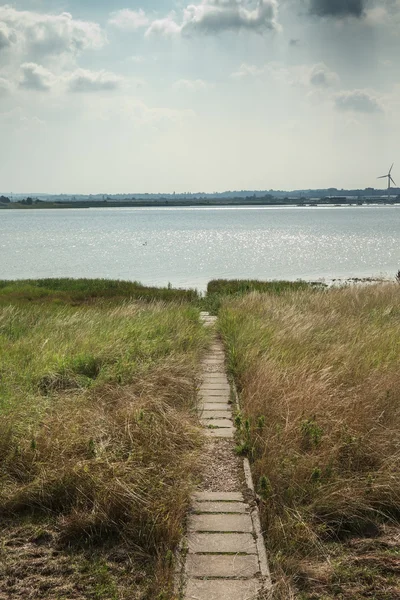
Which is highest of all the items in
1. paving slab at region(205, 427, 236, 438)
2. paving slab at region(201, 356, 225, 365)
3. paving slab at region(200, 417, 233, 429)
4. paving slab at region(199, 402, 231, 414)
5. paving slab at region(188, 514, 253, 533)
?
paving slab at region(188, 514, 253, 533)

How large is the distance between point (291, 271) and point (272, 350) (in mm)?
35742

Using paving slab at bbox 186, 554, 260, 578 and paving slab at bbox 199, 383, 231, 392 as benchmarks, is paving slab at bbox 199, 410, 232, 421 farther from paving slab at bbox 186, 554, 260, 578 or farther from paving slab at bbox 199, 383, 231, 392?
paving slab at bbox 186, 554, 260, 578

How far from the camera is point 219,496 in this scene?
185 inches

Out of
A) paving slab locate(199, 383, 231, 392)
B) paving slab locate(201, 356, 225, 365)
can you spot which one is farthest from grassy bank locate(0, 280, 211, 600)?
paving slab locate(201, 356, 225, 365)

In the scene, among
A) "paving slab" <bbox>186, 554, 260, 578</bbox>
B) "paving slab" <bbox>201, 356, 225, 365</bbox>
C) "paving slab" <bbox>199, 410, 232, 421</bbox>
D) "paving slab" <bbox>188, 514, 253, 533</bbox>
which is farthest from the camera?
"paving slab" <bbox>201, 356, 225, 365</bbox>

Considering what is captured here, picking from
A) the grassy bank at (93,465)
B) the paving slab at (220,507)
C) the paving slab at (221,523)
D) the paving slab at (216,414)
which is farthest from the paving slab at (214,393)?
the paving slab at (221,523)

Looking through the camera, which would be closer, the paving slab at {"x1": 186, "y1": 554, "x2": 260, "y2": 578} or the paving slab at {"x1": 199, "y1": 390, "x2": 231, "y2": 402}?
the paving slab at {"x1": 186, "y1": 554, "x2": 260, "y2": 578}

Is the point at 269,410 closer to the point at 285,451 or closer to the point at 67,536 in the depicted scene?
the point at 285,451

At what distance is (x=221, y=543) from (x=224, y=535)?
108 mm

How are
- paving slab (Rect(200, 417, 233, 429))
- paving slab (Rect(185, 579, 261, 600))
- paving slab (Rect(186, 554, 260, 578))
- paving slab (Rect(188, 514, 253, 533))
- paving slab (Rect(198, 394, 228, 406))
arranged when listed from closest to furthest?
paving slab (Rect(185, 579, 261, 600)), paving slab (Rect(186, 554, 260, 578)), paving slab (Rect(188, 514, 253, 533)), paving slab (Rect(200, 417, 233, 429)), paving slab (Rect(198, 394, 228, 406))

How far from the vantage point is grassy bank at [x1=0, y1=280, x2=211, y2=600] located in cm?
387

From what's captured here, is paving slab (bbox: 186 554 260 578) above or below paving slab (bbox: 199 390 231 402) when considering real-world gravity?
above

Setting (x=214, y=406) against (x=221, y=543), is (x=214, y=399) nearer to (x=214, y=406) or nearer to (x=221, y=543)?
(x=214, y=406)

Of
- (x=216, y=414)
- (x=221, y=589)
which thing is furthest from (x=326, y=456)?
(x=221, y=589)
